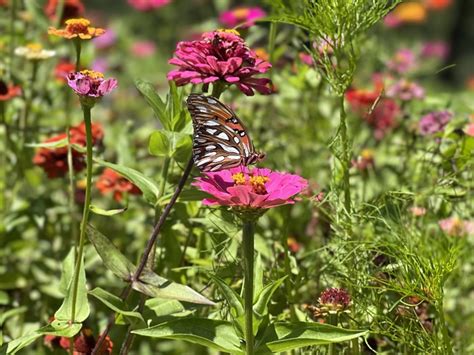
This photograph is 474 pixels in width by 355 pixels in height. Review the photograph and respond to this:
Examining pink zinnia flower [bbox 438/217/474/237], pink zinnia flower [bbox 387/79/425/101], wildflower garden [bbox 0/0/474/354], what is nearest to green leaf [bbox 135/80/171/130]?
wildflower garden [bbox 0/0/474/354]

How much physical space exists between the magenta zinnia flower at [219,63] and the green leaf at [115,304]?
0.25 metres

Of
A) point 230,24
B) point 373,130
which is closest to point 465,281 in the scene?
point 373,130

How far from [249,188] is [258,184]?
3 centimetres

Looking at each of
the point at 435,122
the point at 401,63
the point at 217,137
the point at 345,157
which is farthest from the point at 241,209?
the point at 401,63

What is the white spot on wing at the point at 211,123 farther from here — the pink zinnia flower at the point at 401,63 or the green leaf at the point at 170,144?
the pink zinnia flower at the point at 401,63

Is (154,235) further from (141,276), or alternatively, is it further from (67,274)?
(67,274)

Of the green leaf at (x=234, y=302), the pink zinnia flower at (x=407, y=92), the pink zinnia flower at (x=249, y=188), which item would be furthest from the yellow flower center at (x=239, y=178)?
the pink zinnia flower at (x=407, y=92)

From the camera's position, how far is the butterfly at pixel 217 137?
2.93 feet

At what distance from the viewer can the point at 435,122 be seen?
4.54ft

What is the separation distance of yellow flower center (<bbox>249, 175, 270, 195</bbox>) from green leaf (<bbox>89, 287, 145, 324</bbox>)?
196 millimetres

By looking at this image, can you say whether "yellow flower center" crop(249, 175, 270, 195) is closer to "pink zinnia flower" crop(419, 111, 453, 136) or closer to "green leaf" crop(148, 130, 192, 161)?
"green leaf" crop(148, 130, 192, 161)

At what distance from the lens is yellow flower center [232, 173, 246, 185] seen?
2.75 ft

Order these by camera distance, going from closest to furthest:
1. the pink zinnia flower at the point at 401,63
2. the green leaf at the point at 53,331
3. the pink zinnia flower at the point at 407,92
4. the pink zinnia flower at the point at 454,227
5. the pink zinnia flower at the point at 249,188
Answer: the pink zinnia flower at the point at 249,188
the green leaf at the point at 53,331
the pink zinnia flower at the point at 454,227
the pink zinnia flower at the point at 407,92
the pink zinnia flower at the point at 401,63

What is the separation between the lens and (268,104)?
1848 mm
